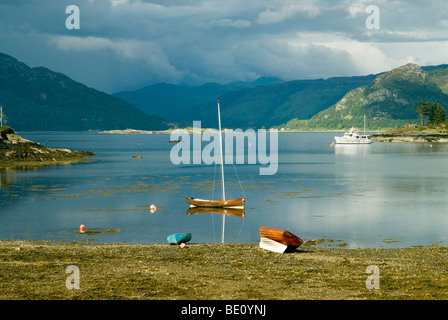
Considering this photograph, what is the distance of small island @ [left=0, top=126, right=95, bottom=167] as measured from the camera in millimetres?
132500

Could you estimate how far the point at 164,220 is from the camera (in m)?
55.4

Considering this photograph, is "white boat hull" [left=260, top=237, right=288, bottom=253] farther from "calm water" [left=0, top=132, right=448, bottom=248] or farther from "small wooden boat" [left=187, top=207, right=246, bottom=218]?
"small wooden boat" [left=187, top=207, right=246, bottom=218]


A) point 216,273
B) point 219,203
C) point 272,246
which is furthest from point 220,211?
point 216,273

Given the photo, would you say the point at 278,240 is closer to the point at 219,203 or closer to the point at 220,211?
the point at 220,211

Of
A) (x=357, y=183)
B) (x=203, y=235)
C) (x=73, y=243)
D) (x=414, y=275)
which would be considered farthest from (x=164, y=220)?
(x=357, y=183)

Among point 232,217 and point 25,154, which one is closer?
point 232,217

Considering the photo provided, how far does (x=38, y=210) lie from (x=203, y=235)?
922 inches

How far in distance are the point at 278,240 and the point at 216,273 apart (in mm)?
7739

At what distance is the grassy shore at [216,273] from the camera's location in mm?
24594

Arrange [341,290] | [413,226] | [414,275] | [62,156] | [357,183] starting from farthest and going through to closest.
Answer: [62,156]
[357,183]
[413,226]
[414,275]
[341,290]

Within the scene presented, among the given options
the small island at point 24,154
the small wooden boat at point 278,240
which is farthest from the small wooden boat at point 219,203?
the small island at point 24,154

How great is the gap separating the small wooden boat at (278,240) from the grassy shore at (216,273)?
649mm

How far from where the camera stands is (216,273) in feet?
94.7
